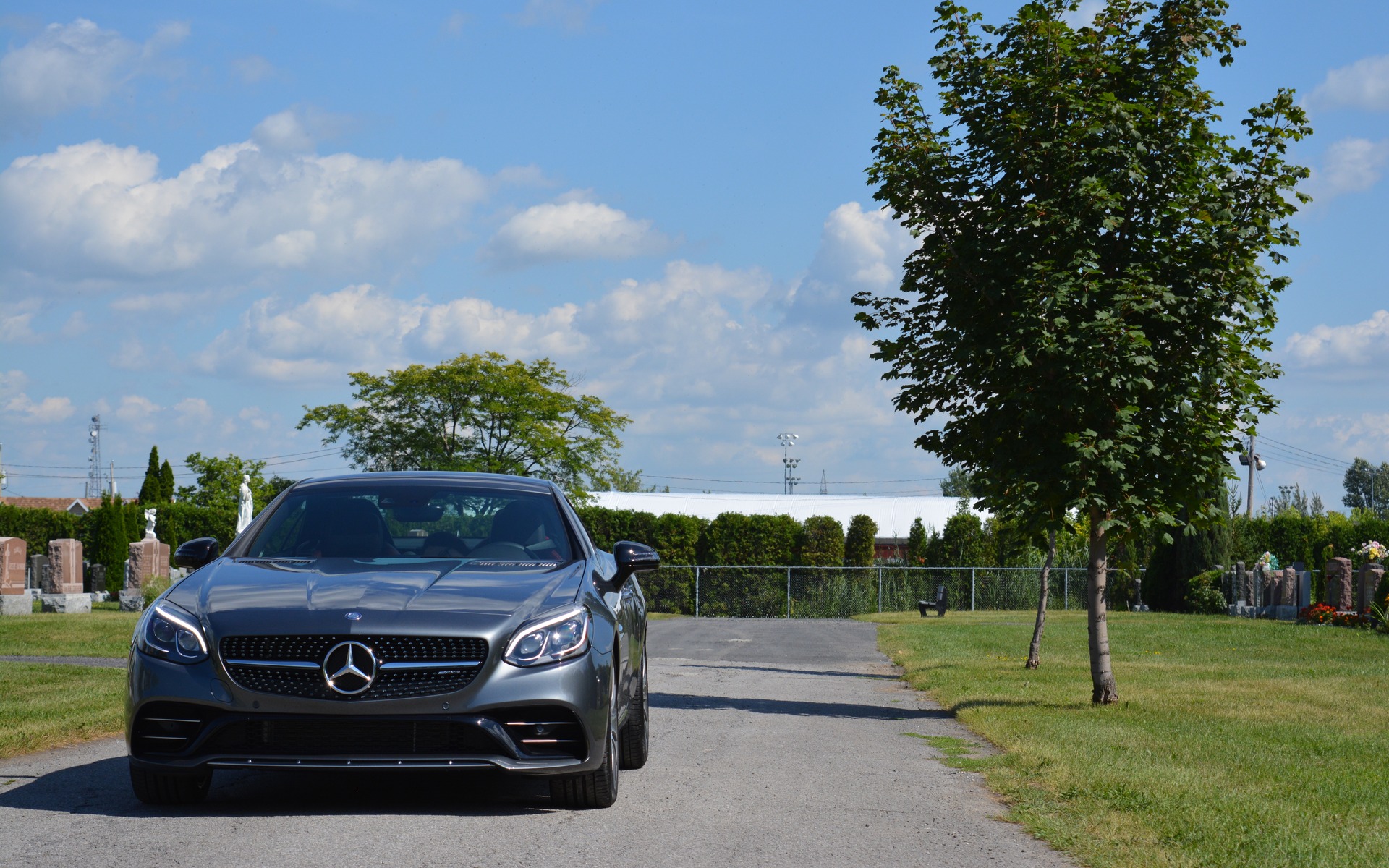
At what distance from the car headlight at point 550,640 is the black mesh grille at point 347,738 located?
0.36m

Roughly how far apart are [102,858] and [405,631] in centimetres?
142

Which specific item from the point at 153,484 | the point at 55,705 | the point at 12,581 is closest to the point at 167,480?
the point at 153,484

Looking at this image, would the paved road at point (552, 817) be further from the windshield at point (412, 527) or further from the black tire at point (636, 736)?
the windshield at point (412, 527)

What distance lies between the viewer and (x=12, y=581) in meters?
29.5

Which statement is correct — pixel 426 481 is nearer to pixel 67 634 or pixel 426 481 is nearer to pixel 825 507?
pixel 67 634

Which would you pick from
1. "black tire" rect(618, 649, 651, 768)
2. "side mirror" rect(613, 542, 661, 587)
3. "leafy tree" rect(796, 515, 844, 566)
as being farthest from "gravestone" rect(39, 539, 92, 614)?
"side mirror" rect(613, 542, 661, 587)

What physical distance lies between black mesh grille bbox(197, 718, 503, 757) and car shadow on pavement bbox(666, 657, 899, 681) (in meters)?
13.1

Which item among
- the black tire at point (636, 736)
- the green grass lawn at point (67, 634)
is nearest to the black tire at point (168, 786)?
the black tire at point (636, 736)

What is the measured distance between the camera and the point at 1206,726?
37.0ft

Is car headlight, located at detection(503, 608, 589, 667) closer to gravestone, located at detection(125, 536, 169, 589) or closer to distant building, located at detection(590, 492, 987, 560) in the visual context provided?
gravestone, located at detection(125, 536, 169, 589)

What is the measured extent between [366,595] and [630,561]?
1.71 metres

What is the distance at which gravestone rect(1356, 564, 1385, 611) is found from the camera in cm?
2709

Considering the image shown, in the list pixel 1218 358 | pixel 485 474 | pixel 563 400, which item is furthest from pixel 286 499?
pixel 563 400

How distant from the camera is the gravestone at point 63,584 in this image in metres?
30.9
